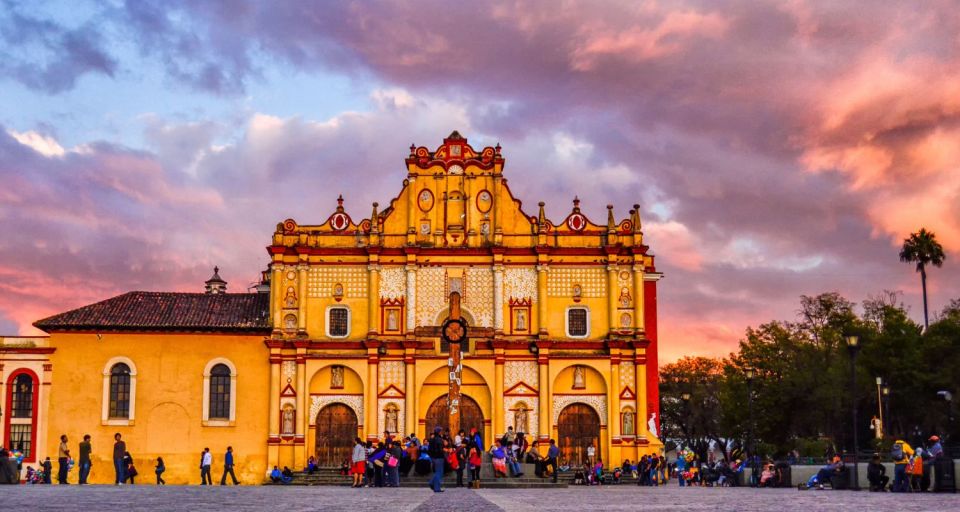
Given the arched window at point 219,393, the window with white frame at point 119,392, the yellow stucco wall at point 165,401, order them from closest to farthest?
the yellow stucco wall at point 165,401 < the window with white frame at point 119,392 < the arched window at point 219,393

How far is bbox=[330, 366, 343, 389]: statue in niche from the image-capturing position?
50125 mm

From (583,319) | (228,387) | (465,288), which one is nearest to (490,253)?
(465,288)

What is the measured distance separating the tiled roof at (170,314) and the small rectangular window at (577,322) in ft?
43.1

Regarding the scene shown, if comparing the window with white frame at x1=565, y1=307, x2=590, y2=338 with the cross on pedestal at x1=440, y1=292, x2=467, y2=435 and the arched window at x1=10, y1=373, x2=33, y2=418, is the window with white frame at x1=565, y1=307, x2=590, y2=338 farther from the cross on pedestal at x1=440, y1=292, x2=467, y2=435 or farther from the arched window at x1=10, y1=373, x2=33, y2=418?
the arched window at x1=10, y1=373, x2=33, y2=418

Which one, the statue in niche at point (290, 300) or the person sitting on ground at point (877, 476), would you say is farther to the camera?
the statue in niche at point (290, 300)

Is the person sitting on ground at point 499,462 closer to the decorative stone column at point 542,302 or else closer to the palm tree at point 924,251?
the decorative stone column at point 542,302

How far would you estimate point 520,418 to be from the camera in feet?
164

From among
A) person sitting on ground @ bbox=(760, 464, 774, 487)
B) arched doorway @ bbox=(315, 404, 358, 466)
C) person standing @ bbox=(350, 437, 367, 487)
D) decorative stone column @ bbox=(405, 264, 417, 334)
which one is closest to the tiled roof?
arched doorway @ bbox=(315, 404, 358, 466)

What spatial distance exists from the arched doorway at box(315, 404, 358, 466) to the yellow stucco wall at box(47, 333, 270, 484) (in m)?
2.39

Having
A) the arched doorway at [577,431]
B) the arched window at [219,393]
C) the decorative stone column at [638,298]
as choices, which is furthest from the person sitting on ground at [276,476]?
the decorative stone column at [638,298]

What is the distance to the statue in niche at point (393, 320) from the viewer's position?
5053 cm

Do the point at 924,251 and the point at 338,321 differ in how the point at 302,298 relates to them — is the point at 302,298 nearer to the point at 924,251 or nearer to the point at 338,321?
the point at 338,321

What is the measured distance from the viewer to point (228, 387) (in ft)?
164

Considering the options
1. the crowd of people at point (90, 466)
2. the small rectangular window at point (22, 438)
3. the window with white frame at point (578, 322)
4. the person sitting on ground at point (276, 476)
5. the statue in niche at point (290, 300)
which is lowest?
the person sitting on ground at point (276, 476)
